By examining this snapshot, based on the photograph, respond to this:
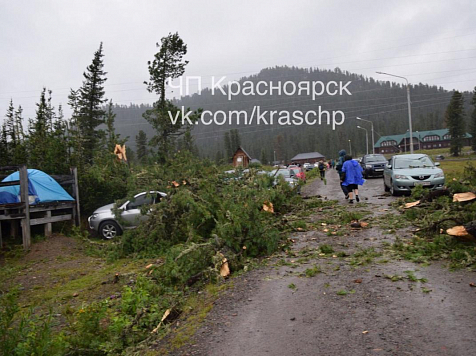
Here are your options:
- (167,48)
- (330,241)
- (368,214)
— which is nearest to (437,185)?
(368,214)

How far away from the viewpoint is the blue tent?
11383mm

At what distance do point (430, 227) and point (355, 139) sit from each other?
14626 cm

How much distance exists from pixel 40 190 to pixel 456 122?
8017cm

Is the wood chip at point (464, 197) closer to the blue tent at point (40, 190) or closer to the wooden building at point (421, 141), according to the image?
the blue tent at point (40, 190)

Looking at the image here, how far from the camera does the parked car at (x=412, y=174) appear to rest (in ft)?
41.3

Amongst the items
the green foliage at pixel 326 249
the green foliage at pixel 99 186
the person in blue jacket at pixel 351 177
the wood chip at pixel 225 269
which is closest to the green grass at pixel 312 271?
the green foliage at pixel 326 249

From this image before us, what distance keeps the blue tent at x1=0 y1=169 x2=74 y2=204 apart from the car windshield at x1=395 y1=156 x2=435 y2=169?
1261 cm

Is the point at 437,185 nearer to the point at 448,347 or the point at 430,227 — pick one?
the point at 430,227

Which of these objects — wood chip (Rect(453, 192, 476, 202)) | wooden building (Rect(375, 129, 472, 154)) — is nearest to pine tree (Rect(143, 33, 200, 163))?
wood chip (Rect(453, 192, 476, 202))

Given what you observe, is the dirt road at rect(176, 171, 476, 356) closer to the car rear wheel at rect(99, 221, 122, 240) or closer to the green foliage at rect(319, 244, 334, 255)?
the green foliage at rect(319, 244, 334, 255)

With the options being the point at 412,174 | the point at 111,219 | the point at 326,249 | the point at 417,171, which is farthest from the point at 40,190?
the point at 417,171

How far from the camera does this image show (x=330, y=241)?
7512 millimetres

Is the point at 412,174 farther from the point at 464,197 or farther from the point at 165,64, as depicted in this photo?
the point at 165,64

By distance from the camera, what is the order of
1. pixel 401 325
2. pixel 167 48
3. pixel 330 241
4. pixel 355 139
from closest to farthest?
1. pixel 401 325
2. pixel 330 241
3. pixel 167 48
4. pixel 355 139
